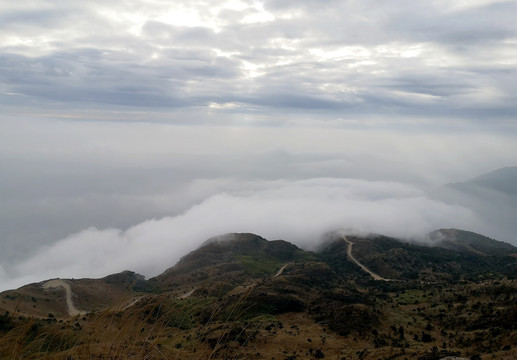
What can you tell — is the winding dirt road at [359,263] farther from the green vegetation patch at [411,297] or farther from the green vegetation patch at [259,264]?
the green vegetation patch at [411,297]

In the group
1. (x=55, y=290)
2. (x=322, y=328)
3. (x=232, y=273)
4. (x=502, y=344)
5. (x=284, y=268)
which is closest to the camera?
(x=502, y=344)

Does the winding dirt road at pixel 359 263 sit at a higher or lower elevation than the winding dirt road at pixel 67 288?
lower

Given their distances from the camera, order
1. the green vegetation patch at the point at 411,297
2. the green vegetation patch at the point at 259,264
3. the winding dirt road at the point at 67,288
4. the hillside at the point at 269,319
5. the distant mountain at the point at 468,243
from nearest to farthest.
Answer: the hillside at the point at 269,319, the green vegetation patch at the point at 411,297, the winding dirt road at the point at 67,288, the green vegetation patch at the point at 259,264, the distant mountain at the point at 468,243

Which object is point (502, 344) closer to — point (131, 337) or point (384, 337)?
point (384, 337)

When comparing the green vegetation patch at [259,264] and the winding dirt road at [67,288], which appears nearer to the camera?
the winding dirt road at [67,288]

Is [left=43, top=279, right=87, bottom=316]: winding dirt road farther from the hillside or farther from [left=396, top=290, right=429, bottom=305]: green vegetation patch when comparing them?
[left=396, top=290, right=429, bottom=305]: green vegetation patch

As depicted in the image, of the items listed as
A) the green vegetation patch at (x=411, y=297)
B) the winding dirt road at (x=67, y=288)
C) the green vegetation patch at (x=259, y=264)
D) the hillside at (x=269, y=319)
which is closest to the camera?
the hillside at (x=269, y=319)

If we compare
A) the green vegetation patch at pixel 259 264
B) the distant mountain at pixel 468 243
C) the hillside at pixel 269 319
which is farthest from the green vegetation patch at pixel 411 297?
the distant mountain at pixel 468 243

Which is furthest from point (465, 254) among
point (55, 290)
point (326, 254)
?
point (55, 290)
